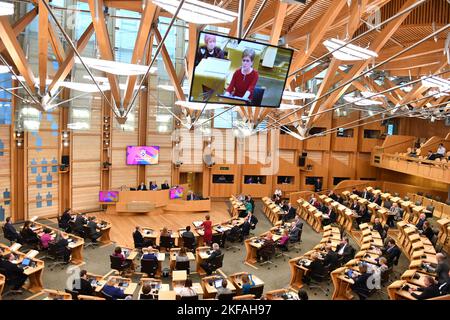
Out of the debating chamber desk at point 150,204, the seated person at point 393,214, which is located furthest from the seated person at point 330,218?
the debating chamber desk at point 150,204

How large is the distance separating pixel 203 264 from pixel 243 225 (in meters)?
3.61

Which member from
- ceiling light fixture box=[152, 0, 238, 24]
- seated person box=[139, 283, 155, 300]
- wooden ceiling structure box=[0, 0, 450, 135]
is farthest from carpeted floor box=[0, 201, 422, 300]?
ceiling light fixture box=[152, 0, 238, 24]

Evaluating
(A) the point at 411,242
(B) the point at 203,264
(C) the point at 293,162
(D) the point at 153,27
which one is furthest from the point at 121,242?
(C) the point at 293,162

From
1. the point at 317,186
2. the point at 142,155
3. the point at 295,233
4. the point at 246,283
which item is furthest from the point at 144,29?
the point at 317,186

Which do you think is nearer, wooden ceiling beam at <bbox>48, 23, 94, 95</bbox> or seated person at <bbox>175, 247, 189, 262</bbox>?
wooden ceiling beam at <bbox>48, 23, 94, 95</bbox>

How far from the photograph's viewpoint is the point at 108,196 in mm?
18234

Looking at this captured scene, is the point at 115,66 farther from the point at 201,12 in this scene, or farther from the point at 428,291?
the point at 428,291

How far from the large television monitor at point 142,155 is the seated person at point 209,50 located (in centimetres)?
1470

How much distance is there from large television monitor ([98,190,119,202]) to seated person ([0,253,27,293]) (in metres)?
8.77

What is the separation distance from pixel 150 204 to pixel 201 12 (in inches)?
588

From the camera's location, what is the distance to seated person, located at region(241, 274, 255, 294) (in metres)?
8.37

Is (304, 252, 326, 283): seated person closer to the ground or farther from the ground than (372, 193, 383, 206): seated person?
closer to the ground

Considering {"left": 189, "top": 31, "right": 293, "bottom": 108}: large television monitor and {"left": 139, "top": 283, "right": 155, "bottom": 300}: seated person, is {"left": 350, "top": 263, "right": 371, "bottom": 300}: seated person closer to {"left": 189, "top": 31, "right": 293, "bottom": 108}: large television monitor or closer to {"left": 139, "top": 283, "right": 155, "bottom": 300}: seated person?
{"left": 139, "top": 283, "right": 155, "bottom": 300}: seated person
